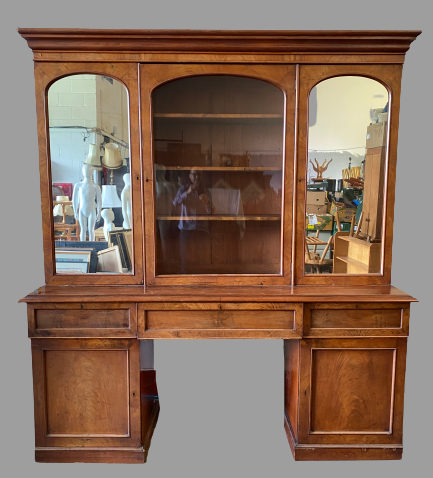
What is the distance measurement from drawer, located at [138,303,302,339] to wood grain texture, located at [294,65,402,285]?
0.29 m

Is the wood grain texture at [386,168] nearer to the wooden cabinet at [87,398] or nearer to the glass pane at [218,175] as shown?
the glass pane at [218,175]

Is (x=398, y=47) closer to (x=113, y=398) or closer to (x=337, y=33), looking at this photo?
(x=337, y=33)

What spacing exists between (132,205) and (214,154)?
0.62 metres

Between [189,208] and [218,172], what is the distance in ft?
0.98

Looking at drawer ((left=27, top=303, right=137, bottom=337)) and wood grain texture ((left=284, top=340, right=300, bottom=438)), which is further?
wood grain texture ((left=284, top=340, right=300, bottom=438))

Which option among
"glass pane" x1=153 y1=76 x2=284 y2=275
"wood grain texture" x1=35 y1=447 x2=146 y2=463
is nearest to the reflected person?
"glass pane" x1=153 y1=76 x2=284 y2=275

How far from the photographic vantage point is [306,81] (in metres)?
2.28

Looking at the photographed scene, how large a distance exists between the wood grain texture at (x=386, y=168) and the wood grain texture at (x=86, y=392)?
1.19 m

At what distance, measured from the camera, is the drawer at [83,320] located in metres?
2.28

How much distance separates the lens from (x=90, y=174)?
7.77 ft

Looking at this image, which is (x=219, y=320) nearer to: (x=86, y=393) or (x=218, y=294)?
(x=218, y=294)

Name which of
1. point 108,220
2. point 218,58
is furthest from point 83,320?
point 218,58

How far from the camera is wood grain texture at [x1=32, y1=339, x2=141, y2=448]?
2311mm

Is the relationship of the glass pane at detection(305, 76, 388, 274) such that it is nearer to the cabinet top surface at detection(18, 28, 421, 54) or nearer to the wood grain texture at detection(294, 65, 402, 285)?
the wood grain texture at detection(294, 65, 402, 285)
